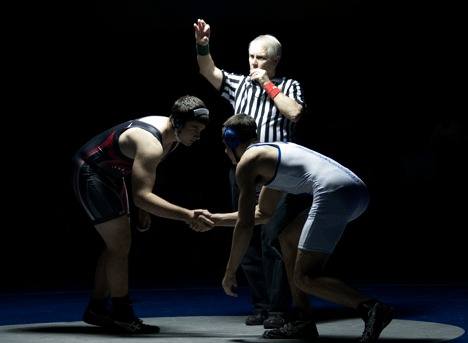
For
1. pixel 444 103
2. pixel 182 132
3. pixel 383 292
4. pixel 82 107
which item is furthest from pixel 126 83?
pixel 182 132

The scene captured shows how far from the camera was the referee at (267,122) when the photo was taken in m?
4.97

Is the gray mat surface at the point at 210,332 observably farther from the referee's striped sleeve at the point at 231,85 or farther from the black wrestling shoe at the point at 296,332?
the referee's striped sleeve at the point at 231,85

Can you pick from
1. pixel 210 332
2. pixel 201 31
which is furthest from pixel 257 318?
pixel 201 31

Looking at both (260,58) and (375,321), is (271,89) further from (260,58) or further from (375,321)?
(375,321)

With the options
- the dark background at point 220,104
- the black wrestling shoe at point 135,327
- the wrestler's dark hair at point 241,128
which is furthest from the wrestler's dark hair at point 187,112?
the dark background at point 220,104

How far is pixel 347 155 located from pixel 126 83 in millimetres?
2004

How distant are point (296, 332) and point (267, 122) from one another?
112 cm

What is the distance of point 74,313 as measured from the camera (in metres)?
5.80

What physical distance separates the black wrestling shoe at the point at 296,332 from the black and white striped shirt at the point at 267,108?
100 centimetres

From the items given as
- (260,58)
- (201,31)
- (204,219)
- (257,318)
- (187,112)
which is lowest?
(257,318)

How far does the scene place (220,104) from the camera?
8.95 m

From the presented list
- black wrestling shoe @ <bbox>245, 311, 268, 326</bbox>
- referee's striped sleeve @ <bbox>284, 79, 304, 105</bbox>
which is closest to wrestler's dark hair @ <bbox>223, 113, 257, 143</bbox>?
referee's striped sleeve @ <bbox>284, 79, 304, 105</bbox>

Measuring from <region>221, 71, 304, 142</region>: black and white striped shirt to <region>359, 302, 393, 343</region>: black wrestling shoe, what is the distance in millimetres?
1269

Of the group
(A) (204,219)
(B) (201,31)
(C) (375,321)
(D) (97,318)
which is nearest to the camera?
(C) (375,321)
